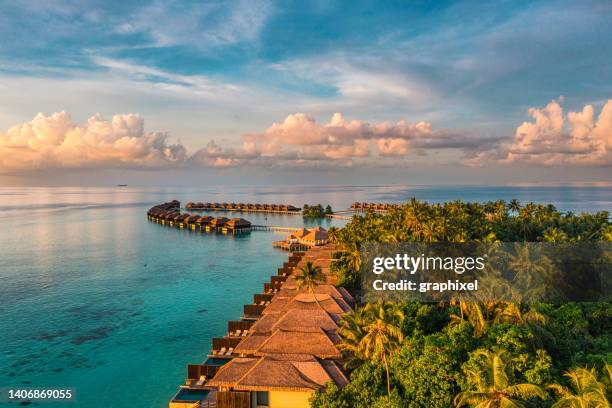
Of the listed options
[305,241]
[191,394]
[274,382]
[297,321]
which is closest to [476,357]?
[274,382]

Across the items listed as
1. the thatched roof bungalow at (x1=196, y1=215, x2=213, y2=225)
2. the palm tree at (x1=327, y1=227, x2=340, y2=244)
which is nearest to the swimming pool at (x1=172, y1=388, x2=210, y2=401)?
the palm tree at (x1=327, y1=227, x2=340, y2=244)

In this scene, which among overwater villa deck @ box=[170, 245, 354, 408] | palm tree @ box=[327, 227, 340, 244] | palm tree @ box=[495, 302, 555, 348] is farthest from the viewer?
palm tree @ box=[327, 227, 340, 244]

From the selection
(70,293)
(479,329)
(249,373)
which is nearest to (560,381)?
(479,329)

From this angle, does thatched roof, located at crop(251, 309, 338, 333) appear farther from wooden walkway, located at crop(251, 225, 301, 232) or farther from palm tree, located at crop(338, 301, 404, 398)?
wooden walkway, located at crop(251, 225, 301, 232)

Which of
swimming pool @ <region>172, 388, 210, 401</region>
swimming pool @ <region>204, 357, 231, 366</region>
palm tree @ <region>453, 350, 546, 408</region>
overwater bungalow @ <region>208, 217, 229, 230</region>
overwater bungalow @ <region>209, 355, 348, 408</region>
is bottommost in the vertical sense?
swimming pool @ <region>172, 388, 210, 401</region>

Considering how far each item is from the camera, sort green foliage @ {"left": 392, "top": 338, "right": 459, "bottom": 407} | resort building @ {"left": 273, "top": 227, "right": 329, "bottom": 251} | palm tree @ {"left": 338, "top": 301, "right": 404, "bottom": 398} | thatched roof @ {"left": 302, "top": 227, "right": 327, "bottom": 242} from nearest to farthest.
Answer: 1. green foliage @ {"left": 392, "top": 338, "right": 459, "bottom": 407}
2. palm tree @ {"left": 338, "top": 301, "right": 404, "bottom": 398}
3. resort building @ {"left": 273, "top": 227, "right": 329, "bottom": 251}
4. thatched roof @ {"left": 302, "top": 227, "right": 327, "bottom": 242}

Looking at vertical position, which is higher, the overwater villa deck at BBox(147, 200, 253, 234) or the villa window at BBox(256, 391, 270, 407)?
the overwater villa deck at BBox(147, 200, 253, 234)

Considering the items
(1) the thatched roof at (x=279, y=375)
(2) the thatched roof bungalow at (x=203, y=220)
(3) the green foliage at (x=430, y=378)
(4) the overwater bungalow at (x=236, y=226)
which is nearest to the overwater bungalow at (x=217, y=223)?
(2) the thatched roof bungalow at (x=203, y=220)

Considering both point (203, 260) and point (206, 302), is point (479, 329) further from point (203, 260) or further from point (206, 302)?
point (203, 260)
